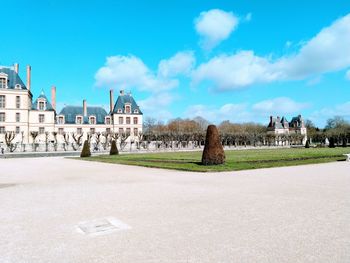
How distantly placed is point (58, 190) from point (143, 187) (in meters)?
2.41

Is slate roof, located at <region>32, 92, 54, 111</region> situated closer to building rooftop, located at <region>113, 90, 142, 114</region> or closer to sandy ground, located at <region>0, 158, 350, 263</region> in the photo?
building rooftop, located at <region>113, 90, 142, 114</region>

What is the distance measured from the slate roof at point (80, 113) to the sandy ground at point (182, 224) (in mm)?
46562

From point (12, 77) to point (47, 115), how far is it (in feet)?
24.3

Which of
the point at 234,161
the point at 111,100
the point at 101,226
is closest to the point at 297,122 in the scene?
the point at 111,100

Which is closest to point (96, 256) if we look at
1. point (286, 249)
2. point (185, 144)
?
point (286, 249)

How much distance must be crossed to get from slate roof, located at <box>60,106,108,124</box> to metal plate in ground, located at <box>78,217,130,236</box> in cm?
5062

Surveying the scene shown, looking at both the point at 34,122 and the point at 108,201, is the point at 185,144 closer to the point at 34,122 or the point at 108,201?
the point at 34,122

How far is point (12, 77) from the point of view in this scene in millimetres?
46812

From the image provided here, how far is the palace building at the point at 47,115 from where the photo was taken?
150 ft

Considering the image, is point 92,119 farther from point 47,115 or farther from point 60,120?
→ point 47,115

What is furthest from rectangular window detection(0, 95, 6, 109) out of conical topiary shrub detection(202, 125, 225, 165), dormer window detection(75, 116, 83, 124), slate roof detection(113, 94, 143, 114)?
conical topiary shrub detection(202, 125, 225, 165)

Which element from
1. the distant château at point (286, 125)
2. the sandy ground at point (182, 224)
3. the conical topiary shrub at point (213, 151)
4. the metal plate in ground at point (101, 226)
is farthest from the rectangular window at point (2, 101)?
the distant château at point (286, 125)

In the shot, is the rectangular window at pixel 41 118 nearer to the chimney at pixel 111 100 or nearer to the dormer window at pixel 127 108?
the chimney at pixel 111 100

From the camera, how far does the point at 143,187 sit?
916 cm
